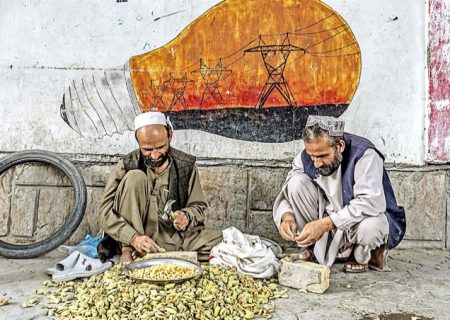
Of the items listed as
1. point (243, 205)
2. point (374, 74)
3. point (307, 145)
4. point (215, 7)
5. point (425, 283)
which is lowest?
point (425, 283)

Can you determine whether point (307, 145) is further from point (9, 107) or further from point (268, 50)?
point (9, 107)

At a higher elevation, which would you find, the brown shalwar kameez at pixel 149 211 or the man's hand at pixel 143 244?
the brown shalwar kameez at pixel 149 211

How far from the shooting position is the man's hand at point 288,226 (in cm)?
365

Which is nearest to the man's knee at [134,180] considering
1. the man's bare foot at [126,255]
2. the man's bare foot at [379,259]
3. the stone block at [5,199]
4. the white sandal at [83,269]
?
the man's bare foot at [126,255]

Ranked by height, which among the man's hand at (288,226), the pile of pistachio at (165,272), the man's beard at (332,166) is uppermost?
the man's beard at (332,166)

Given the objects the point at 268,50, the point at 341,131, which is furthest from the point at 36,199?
the point at 341,131

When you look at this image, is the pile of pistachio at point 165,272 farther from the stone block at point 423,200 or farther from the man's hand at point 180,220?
the stone block at point 423,200

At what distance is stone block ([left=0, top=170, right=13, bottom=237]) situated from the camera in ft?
15.2

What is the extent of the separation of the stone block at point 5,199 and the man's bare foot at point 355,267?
2.97 m

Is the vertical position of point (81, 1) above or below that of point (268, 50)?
above

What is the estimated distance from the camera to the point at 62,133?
4734 millimetres

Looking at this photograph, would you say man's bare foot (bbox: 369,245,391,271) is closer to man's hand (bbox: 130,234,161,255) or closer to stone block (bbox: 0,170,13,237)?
man's hand (bbox: 130,234,161,255)

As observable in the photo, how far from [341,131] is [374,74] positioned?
1230 millimetres

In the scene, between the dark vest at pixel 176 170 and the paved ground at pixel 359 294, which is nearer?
the paved ground at pixel 359 294
